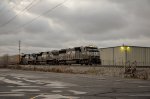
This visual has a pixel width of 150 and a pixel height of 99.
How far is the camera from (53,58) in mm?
67188

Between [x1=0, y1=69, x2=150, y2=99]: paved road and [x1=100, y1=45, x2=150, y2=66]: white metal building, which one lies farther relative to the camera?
[x1=100, y1=45, x2=150, y2=66]: white metal building

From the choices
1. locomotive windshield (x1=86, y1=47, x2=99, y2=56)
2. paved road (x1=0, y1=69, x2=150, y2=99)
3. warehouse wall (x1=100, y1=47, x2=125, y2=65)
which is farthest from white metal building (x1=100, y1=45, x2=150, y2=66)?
paved road (x1=0, y1=69, x2=150, y2=99)

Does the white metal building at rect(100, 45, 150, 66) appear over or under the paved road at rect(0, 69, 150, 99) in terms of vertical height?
over

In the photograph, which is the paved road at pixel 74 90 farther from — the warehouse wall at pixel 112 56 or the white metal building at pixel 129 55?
the warehouse wall at pixel 112 56

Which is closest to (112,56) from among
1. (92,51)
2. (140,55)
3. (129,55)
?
(129,55)

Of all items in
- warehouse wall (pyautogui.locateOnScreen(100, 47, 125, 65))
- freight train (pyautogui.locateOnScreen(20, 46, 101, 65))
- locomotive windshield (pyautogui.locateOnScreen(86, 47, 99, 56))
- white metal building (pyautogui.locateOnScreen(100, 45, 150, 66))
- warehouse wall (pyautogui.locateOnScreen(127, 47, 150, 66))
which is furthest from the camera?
locomotive windshield (pyautogui.locateOnScreen(86, 47, 99, 56))

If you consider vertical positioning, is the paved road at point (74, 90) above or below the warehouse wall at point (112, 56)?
below

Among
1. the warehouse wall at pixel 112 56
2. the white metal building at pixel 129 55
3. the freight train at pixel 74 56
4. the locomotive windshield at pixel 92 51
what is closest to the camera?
the white metal building at pixel 129 55

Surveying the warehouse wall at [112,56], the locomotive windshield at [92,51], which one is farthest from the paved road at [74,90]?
the locomotive windshield at [92,51]

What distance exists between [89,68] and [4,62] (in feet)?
242

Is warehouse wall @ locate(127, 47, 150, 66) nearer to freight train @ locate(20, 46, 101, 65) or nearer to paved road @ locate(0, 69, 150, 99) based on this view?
freight train @ locate(20, 46, 101, 65)

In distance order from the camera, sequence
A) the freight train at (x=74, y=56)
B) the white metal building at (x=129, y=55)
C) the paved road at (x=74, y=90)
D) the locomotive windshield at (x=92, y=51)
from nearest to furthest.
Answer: the paved road at (x=74, y=90), the white metal building at (x=129, y=55), the freight train at (x=74, y=56), the locomotive windshield at (x=92, y=51)

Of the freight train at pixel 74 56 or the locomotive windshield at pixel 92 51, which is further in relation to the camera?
the locomotive windshield at pixel 92 51

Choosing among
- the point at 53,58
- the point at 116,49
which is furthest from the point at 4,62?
the point at 116,49
